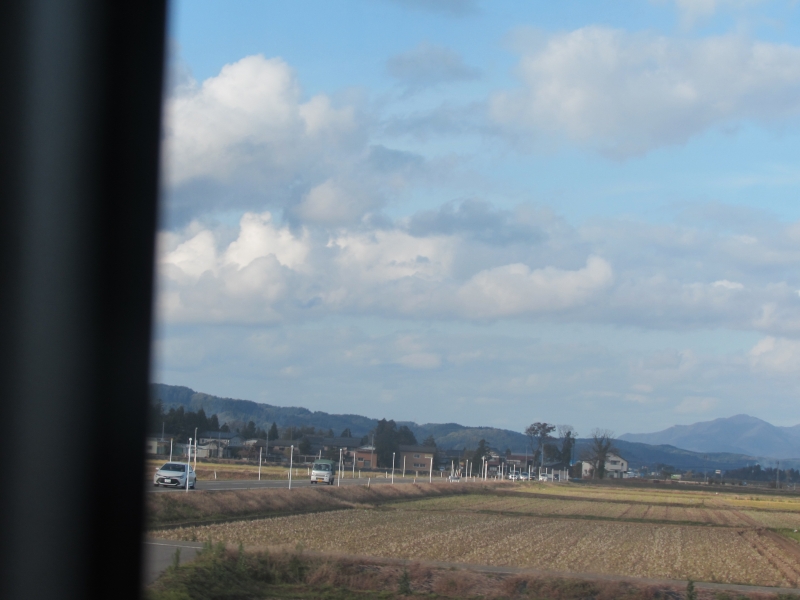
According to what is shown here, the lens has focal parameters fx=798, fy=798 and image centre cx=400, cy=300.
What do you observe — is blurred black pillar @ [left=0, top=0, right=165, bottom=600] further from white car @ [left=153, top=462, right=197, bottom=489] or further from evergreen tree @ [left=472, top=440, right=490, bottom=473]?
evergreen tree @ [left=472, top=440, right=490, bottom=473]

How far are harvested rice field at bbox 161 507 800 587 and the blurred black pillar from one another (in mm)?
9345

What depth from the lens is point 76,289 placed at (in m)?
11.9

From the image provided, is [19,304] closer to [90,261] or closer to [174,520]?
[90,261]

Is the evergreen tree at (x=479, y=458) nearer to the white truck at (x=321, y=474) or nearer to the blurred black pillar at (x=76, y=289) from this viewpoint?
the white truck at (x=321, y=474)

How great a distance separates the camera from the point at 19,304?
388 inches

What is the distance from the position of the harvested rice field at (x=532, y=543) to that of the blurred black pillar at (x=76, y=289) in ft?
30.7

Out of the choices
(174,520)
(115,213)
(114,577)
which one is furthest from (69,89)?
(174,520)

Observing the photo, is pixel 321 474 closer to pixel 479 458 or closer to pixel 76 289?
pixel 76 289

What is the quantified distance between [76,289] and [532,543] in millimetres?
22067

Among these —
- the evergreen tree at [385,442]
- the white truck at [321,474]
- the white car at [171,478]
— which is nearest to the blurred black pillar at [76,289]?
the white car at [171,478]

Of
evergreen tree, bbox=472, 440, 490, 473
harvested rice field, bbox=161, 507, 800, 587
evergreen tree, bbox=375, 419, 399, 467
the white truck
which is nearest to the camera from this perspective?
harvested rice field, bbox=161, 507, 800, 587

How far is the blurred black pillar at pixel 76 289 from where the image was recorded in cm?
980

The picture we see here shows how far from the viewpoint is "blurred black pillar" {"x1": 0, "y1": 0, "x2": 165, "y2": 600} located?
Answer: 386 inches

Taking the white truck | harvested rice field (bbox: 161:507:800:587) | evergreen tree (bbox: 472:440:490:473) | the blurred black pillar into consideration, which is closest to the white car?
harvested rice field (bbox: 161:507:800:587)
